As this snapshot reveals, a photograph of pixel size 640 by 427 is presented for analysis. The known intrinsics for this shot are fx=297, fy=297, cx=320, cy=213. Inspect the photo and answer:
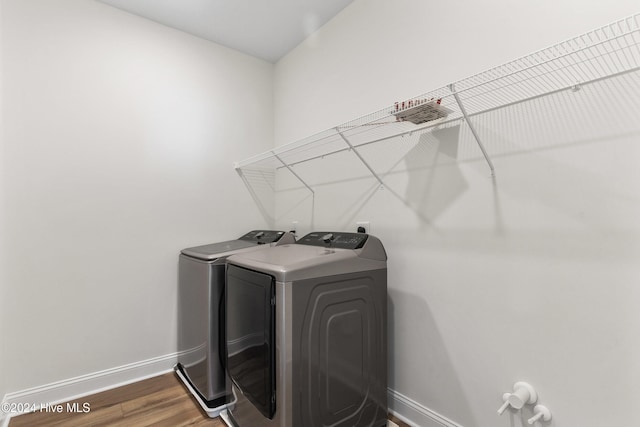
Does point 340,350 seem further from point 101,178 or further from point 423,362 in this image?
point 101,178

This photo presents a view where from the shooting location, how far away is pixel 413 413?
158 cm

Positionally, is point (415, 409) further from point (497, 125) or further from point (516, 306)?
point (497, 125)

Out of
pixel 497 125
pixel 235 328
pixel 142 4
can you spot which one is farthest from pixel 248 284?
pixel 142 4

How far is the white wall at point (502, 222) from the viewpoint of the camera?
101 centimetres

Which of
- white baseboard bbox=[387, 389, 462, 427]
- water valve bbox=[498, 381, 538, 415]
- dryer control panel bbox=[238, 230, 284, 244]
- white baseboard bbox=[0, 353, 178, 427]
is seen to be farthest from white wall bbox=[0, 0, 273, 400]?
water valve bbox=[498, 381, 538, 415]

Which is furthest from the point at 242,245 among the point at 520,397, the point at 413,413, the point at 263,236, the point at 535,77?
the point at 535,77

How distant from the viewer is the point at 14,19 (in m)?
1.73

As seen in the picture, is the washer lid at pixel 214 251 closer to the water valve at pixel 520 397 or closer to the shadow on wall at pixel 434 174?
the shadow on wall at pixel 434 174

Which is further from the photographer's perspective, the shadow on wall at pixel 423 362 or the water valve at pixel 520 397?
the shadow on wall at pixel 423 362

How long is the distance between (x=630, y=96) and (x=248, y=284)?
1596mm

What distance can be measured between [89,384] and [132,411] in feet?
1.41

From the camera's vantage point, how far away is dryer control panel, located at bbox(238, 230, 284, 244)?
6.94ft

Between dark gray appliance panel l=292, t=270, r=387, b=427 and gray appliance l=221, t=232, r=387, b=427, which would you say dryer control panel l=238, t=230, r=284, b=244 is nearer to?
gray appliance l=221, t=232, r=387, b=427

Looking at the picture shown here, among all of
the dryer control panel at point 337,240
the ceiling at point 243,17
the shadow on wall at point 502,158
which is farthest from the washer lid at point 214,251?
the ceiling at point 243,17
